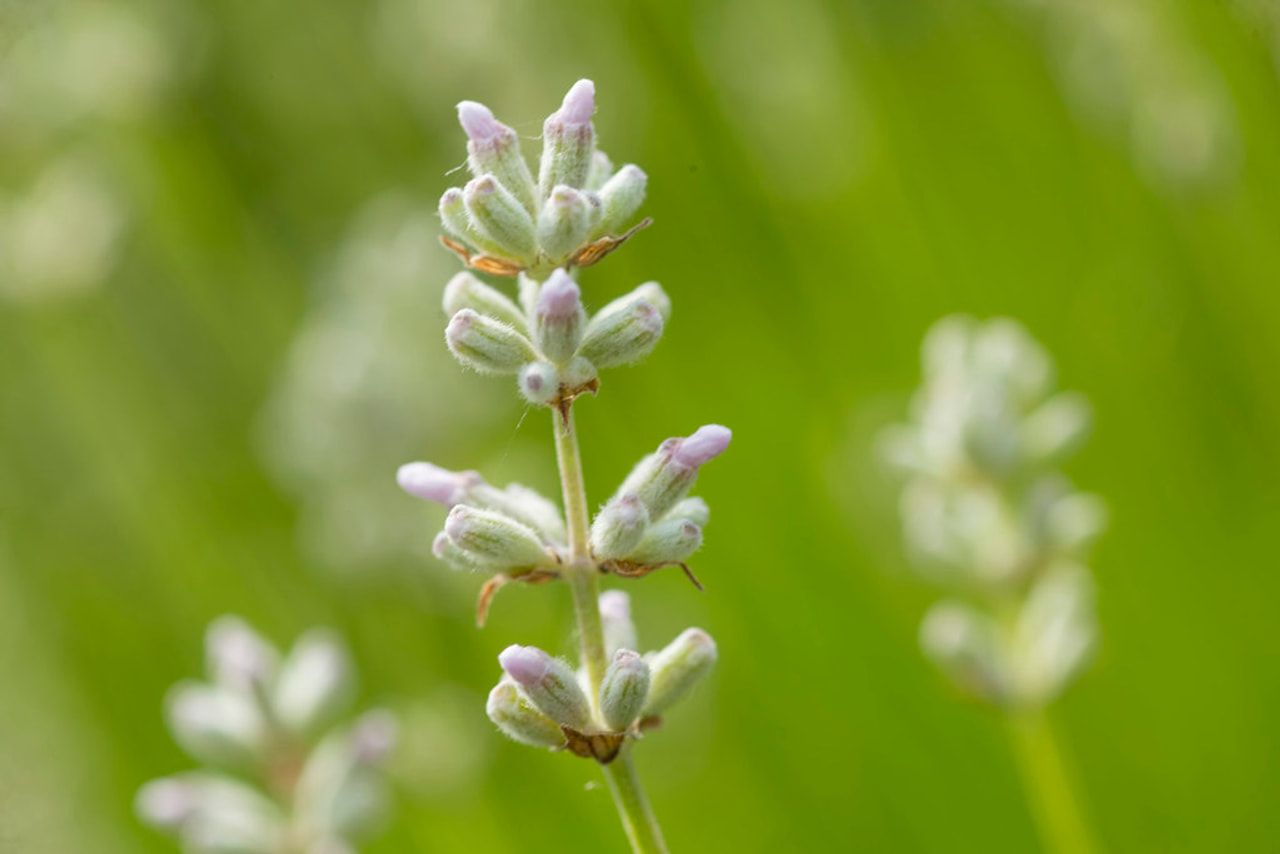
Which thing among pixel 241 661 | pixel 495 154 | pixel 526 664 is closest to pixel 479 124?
pixel 495 154

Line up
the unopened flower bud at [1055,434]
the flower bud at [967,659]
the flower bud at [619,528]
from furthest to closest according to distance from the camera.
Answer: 1. the unopened flower bud at [1055,434]
2. the flower bud at [967,659]
3. the flower bud at [619,528]

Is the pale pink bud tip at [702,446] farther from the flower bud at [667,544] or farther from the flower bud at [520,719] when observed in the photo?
the flower bud at [520,719]

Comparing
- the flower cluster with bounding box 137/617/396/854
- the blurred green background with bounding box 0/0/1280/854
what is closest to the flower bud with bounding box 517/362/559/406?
the flower cluster with bounding box 137/617/396/854

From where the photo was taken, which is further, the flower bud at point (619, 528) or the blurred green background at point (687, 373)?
the blurred green background at point (687, 373)

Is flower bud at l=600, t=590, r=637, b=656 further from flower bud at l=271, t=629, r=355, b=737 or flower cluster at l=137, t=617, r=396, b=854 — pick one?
flower bud at l=271, t=629, r=355, b=737

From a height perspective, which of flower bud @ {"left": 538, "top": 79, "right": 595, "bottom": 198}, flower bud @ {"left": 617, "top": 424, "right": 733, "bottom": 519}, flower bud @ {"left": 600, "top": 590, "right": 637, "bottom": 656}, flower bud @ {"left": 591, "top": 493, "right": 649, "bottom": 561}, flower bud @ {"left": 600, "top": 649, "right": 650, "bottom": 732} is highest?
flower bud @ {"left": 538, "top": 79, "right": 595, "bottom": 198}

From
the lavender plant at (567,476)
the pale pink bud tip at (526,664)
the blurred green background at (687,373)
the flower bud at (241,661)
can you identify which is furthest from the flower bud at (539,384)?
the blurred green background at (687,373)
